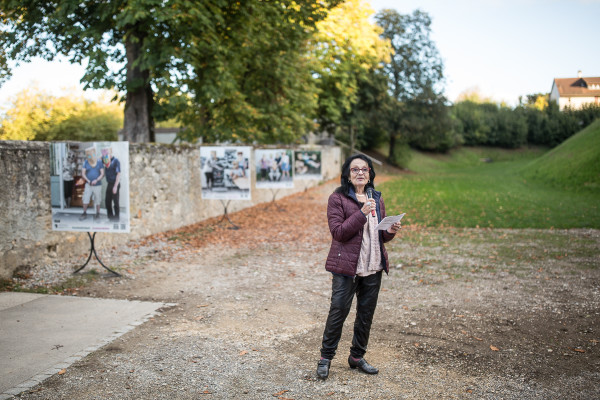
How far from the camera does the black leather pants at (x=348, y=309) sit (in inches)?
181

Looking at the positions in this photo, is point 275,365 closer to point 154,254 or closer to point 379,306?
point 379,306

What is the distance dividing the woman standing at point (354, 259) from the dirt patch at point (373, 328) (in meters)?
0.34

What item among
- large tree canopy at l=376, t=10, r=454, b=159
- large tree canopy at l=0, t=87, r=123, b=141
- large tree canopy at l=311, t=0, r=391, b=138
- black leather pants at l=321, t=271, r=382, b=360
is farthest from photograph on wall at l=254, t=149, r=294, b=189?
large tree canopy at l=0, t=87, r=123, b=141

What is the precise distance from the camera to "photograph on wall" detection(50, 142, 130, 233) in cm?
848

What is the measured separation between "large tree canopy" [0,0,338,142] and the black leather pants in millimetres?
9555

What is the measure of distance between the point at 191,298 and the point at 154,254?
3.55 m

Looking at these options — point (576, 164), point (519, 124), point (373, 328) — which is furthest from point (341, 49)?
point (373, 328)

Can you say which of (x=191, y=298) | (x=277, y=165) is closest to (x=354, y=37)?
(x=277, y=165)

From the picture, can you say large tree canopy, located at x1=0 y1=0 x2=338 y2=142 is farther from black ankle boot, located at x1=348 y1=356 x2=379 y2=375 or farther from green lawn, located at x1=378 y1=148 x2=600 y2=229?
black ankle boot, located at x1=348 y1=356 x2=379 y2=375

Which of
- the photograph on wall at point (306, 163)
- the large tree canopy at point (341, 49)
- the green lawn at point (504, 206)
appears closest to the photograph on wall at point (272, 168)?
the photograph on wall at point (306, 163)

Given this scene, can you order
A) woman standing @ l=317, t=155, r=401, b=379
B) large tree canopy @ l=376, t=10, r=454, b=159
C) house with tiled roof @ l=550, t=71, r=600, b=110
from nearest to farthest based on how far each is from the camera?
1. woman standing @ l=317, t=155, r=401, b=379
2. house with tiled roof @ l=550, t=71, r=600, b=110
3. large tree canopy @ l=376, t=10, r=454, b=159

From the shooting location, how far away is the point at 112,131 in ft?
205

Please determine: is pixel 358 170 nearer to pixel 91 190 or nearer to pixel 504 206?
pixel 91 190

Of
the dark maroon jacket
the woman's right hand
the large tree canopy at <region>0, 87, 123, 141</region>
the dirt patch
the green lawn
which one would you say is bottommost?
the dirt patch
